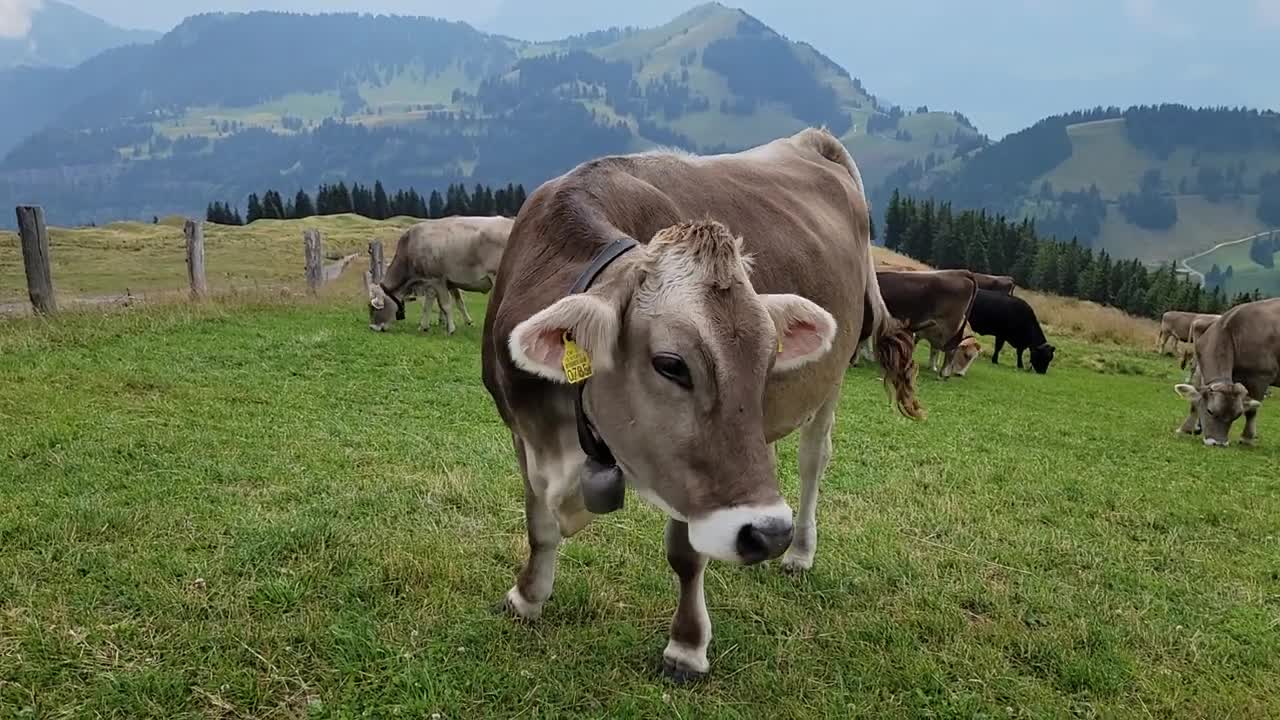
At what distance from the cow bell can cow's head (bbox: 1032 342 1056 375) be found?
67.5 feet

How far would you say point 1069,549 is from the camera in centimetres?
597

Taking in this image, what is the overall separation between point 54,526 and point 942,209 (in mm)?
88297

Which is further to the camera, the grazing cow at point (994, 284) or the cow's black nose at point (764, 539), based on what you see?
the grazing cow at point (994, 284)

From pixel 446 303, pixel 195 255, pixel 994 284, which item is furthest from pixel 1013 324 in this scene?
pixel 195 255

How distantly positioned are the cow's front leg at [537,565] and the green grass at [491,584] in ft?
0.43

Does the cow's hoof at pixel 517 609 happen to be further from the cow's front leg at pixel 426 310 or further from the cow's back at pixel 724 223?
the cow's front leg at pixel 426 310

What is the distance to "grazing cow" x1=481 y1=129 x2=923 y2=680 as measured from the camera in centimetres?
280

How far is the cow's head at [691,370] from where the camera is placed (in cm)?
278

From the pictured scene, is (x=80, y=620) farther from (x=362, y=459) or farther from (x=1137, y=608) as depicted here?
(x=1137, y=608)

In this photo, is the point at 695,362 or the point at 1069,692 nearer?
the point at 695,362

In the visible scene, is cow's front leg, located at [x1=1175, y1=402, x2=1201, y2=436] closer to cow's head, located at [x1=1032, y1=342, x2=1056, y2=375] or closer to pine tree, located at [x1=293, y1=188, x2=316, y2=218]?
cow's head, located at [x1=1032, y1=342, x2=1056, y2=375]

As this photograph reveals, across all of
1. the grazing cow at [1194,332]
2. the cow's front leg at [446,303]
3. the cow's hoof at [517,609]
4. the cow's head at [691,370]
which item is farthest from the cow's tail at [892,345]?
the grazing cow at [1194,332]

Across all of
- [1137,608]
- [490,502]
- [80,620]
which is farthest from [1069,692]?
[80,620]

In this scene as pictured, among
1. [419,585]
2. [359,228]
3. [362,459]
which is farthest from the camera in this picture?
[359,228]
